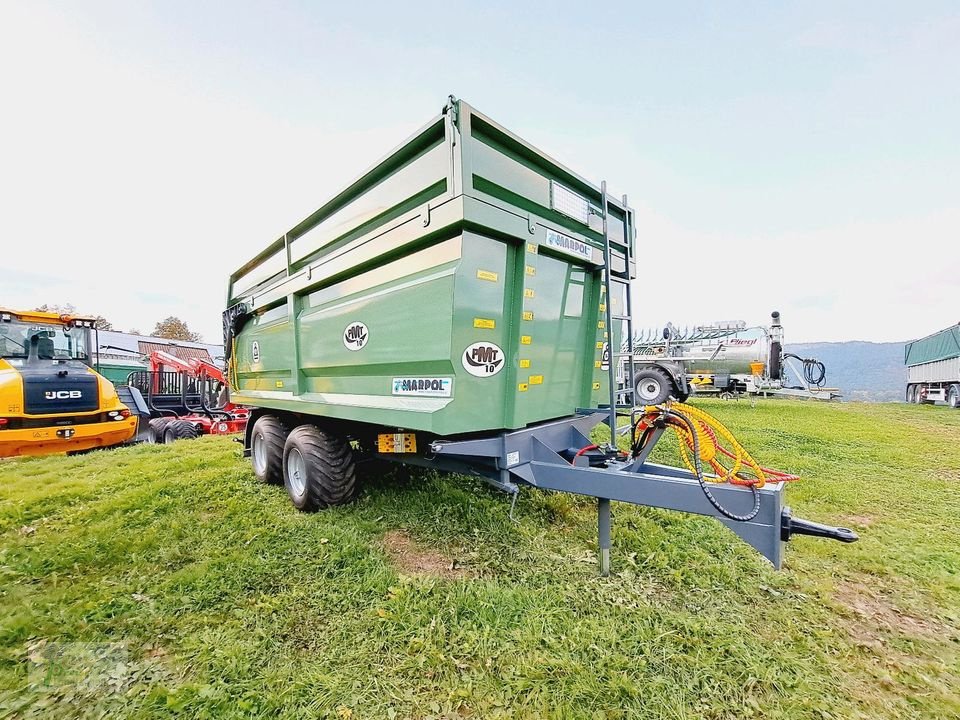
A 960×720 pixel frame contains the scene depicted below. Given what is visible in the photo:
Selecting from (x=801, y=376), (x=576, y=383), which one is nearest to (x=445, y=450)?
(x=576, y=383)

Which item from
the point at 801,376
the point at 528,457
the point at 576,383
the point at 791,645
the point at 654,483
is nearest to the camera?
the point at 791,645

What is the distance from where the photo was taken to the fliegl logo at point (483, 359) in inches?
105

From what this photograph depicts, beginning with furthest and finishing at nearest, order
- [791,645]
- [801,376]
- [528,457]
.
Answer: [801,376] < [528,457] < [791,645]

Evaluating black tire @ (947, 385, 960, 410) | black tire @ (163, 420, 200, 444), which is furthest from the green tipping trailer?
black tire @ (947, 385, 960, 410)

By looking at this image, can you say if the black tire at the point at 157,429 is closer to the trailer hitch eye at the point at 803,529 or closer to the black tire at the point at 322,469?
the black tire at the point at 322,469

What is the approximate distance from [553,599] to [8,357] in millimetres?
7547

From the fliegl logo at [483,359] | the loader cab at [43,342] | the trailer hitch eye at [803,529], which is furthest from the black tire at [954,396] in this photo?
the loader cab at [43,342]

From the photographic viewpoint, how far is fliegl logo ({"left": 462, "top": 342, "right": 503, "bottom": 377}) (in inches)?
105

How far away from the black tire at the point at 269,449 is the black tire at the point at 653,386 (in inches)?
314

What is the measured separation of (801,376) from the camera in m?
10.9

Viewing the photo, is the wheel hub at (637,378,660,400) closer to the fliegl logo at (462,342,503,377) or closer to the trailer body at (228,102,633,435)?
the trailer body at (228,102,633,435)

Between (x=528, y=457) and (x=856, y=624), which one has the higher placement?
(x=528, y=457)

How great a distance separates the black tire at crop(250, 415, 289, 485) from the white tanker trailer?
8.20 m

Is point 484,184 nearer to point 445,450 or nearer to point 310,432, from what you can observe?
point 445,450
